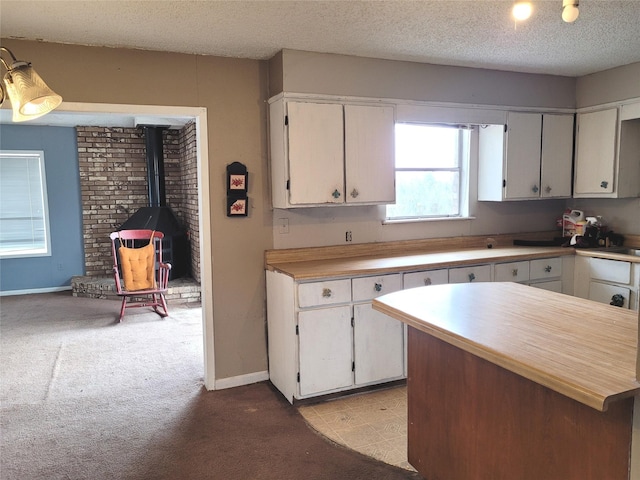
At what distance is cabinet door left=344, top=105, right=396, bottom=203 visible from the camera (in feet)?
11.5

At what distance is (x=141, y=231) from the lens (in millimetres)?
5891

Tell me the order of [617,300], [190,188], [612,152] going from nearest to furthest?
1. [617,300]
2. [612,152]
3. [190,188]

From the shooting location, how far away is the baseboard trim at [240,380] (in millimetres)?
3551

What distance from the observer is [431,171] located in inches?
167

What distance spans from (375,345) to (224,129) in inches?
73.5

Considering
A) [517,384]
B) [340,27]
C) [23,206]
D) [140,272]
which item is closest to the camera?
[517,384]

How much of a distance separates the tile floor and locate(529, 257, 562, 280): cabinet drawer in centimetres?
143

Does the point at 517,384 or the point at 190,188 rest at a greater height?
the point at 190,188

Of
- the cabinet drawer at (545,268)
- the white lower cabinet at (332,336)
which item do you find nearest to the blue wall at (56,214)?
A: the white lower cabinet at (332,336)

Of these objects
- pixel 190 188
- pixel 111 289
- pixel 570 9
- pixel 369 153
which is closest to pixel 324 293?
pixel 369 153

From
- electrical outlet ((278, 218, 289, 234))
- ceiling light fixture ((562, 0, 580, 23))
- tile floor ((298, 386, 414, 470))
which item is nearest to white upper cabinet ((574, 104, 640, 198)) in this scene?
tile floor ((298, 386, 414, 470))

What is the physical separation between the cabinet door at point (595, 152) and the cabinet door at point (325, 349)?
8.36 feet

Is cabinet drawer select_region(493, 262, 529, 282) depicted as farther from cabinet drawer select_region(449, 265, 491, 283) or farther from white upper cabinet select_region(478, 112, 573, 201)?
white upper cabinet select_region(478, 112, 573, 201)

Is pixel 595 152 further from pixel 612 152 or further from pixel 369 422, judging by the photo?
pixel 369 422
